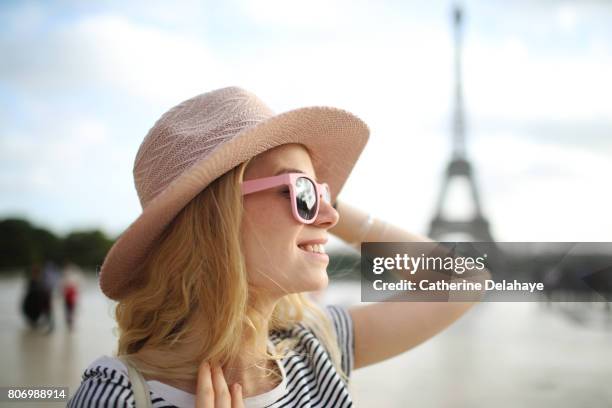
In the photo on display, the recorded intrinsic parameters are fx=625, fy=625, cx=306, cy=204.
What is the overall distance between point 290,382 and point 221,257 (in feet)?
1.27

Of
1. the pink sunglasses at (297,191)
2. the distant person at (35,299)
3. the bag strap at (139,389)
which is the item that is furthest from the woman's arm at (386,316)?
the distant person at (35,299)

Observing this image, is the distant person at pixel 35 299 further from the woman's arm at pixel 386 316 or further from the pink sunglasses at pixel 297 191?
the pink sunglasses at pixel 297 191

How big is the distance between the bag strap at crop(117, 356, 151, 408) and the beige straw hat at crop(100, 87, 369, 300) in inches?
12.3

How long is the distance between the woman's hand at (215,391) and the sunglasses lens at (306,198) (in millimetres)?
431

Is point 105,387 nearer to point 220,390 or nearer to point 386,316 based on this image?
point 220,390

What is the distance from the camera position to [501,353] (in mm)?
8914

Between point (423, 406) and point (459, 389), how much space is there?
1001 mm

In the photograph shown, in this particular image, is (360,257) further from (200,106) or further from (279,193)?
(200,106)

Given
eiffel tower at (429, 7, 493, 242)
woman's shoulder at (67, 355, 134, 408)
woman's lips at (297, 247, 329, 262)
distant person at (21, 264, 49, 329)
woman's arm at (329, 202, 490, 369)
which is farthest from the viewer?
eiffel tower at (429, 7, 493, 242)

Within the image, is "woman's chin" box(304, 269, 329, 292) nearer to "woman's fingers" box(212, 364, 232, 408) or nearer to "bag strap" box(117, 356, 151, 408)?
"woman's fingers" box(212, 364, 232, 408)

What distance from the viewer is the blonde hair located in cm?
152

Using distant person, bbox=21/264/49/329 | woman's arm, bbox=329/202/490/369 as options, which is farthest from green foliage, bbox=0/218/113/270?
woman's arm, bbox=329/202/490/369

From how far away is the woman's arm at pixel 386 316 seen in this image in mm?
1855

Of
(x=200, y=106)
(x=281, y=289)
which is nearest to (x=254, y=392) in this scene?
(x=281, y=289)
